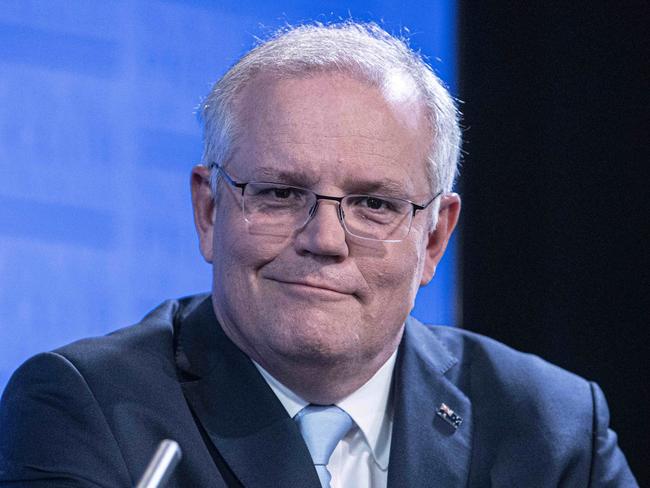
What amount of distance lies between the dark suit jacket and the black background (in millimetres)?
1027

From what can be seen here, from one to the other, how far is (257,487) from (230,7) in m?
1.55

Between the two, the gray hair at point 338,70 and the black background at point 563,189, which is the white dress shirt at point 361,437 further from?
the black background at point 563,189

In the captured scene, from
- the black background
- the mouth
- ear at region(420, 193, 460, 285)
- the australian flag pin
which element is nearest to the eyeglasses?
the mouth

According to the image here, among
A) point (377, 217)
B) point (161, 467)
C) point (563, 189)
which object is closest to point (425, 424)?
point (377, 217)

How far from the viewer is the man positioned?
2203mm

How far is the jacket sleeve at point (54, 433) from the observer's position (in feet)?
6.84

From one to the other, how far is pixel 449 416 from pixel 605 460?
0.38 metres

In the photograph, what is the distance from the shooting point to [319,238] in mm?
2186

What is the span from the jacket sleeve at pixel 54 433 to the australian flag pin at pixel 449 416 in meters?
0.75

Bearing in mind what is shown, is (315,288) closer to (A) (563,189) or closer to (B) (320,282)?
(B) (320,282)

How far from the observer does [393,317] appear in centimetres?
234

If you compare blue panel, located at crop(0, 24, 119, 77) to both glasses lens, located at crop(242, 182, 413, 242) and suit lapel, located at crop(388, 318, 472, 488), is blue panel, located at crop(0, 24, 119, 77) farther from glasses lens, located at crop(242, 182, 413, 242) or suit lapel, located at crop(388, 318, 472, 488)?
suit lapel, located at crop(388, 318, 472, 488)

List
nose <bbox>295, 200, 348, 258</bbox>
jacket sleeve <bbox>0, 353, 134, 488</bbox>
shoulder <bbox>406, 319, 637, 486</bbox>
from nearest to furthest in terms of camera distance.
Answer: jacket sleeve <bbox>0, 353, 134, 488</bbox> < nose <bbox>295, 200, 348, 258</bbox> < shoulder <bbox>406, 319, 637, 486</bbox>

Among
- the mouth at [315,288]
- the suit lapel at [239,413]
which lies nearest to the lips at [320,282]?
the mouth at [315,288]
